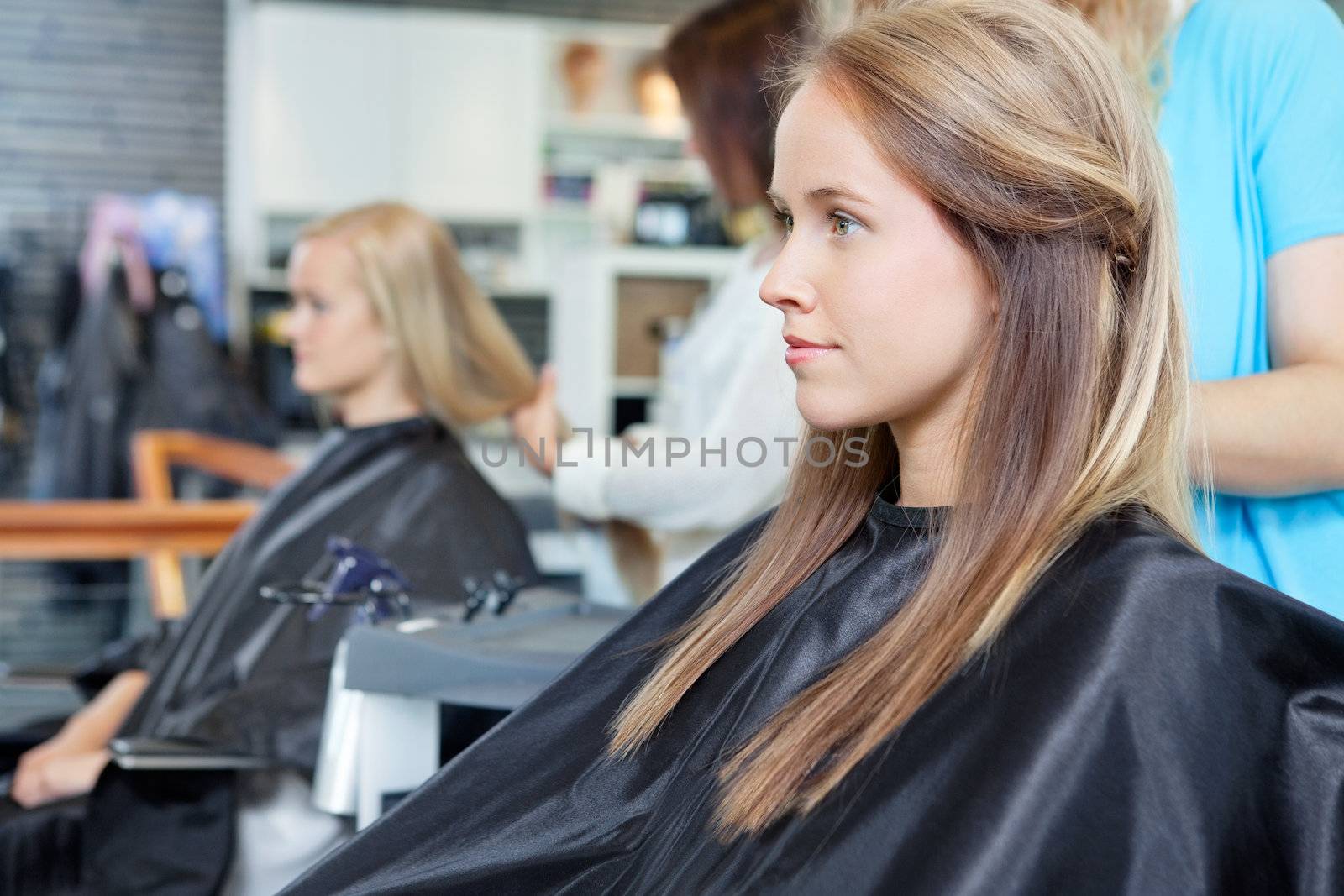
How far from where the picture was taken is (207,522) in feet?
9.03

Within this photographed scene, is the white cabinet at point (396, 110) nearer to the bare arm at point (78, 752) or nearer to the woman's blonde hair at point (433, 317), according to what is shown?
the woman's blonde hair at point (433, 317)

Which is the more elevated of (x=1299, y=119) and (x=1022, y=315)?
(x=1299, y=119)

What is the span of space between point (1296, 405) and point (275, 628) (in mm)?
1460

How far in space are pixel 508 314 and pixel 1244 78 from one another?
16.9ft

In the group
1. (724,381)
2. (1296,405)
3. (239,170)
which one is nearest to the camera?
(1296,405)

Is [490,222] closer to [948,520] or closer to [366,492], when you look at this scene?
[366,492]

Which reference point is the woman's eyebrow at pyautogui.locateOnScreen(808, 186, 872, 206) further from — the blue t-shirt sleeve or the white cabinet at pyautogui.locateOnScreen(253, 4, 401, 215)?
the white cabinet at pyautogui.locateOnScreen(253, 4, 401, 215)

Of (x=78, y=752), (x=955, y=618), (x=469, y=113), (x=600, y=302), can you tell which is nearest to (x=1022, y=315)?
(x=955, y=618)

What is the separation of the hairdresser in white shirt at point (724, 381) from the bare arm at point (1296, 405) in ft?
2.56

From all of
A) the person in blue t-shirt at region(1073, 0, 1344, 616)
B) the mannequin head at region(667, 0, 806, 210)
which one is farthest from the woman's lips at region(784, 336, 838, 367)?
the mannequin head at region(667, 0, 806, 210)

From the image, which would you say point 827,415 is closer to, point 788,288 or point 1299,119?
point 788,288

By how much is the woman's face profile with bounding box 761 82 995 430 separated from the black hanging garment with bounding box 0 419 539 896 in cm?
77

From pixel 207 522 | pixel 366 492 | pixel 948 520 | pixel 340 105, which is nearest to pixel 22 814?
pixel 366 492

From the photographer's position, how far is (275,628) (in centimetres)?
202
